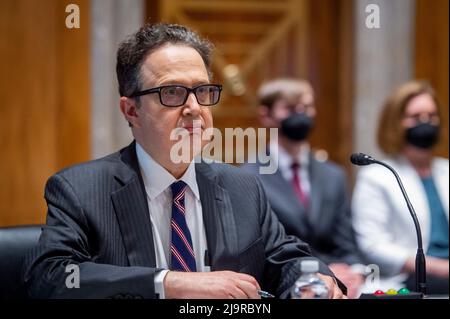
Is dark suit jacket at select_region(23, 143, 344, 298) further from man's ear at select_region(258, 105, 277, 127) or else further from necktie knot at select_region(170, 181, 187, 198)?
man's ear at select_region(258, 105, 277, 127)

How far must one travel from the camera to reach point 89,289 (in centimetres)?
192

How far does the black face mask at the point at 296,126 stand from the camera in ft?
12.9

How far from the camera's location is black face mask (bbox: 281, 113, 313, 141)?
3932mm

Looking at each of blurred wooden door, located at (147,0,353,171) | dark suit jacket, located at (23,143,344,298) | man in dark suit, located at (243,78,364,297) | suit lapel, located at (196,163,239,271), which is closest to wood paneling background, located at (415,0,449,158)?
blurred wooden door, located at (147,0,353,171)

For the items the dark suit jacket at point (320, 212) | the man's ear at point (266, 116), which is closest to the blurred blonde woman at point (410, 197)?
the dark suit jacket at point (320, 212)

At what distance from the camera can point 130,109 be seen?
2246mm

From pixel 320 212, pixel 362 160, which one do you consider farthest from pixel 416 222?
pixel 320 212

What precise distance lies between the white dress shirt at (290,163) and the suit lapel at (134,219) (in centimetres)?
172

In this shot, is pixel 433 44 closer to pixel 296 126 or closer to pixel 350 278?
pixel 296 126

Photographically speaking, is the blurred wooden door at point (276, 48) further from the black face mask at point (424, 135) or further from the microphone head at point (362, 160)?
the microphone head at point (362, 160)

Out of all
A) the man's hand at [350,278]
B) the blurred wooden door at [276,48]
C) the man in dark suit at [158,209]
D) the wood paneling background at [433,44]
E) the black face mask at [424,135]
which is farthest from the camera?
the blurred wooden door at [276,48]

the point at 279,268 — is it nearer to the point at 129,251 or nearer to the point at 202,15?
the point at 129,251

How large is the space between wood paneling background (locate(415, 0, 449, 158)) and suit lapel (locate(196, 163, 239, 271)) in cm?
278
